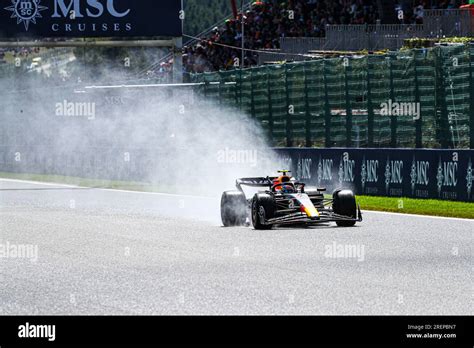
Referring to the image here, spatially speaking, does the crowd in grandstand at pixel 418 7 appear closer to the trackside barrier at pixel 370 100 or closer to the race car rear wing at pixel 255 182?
the trackside barrier at pixel 370 100

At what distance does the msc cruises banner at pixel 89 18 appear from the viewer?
40.2 metres

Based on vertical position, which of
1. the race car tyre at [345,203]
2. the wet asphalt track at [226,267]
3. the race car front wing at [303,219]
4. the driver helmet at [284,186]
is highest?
the driver helmet at [284,186]

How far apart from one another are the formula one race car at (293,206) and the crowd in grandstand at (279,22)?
79.9 feet

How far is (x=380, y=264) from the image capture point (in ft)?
42.7

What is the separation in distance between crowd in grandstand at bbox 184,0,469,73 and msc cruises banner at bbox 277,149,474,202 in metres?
15.9

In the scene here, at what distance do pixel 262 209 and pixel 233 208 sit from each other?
100 centimetres

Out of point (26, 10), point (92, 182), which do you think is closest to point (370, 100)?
point (92, 182)

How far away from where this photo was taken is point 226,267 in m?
12.9

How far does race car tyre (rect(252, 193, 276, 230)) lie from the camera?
56.1ft

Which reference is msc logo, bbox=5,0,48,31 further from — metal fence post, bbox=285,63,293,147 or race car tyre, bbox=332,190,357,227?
race car tyre, bbox=332,190,357,227

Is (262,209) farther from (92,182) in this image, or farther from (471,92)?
(92,182)

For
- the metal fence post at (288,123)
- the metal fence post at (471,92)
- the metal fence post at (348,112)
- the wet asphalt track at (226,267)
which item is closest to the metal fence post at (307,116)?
the metal fence post at (288,123)
